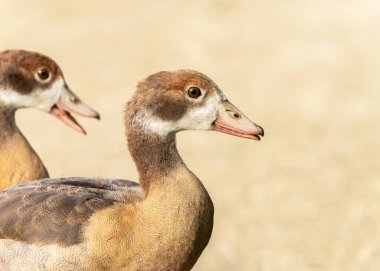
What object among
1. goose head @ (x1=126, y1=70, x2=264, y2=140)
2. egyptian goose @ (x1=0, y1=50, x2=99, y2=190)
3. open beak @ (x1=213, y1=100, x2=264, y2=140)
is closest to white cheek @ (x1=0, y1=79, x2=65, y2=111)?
egyptian goose @ (x1=0, y1=50, x2=99, y2=190)

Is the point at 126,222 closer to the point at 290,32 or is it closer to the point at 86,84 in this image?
the point at 86,84

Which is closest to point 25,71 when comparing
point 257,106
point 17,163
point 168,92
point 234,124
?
point 17,163

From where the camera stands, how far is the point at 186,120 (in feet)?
20.9

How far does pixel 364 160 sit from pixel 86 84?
5.36 m

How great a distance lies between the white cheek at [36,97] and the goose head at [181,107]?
5.99 ft

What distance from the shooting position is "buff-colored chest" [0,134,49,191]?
748 centimetres

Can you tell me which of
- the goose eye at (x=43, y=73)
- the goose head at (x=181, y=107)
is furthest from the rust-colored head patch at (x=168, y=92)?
the goose eye at (x=43, y=73)

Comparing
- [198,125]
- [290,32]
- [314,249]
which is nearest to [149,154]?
[198,125]

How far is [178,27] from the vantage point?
60.0ft

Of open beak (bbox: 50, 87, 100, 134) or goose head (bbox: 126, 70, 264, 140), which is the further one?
open beak (bbox: 50, 87, 100, 134)

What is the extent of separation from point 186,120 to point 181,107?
0.08m

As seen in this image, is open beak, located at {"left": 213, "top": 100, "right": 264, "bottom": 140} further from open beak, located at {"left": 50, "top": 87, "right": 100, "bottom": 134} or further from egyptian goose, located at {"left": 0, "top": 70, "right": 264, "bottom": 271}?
open beak, located at {"left": 50, "top": 87, "right": 100, "bottom": 134}

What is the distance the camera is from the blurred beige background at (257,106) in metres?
10.9

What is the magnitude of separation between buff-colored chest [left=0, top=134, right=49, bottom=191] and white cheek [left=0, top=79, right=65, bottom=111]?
304 mm
